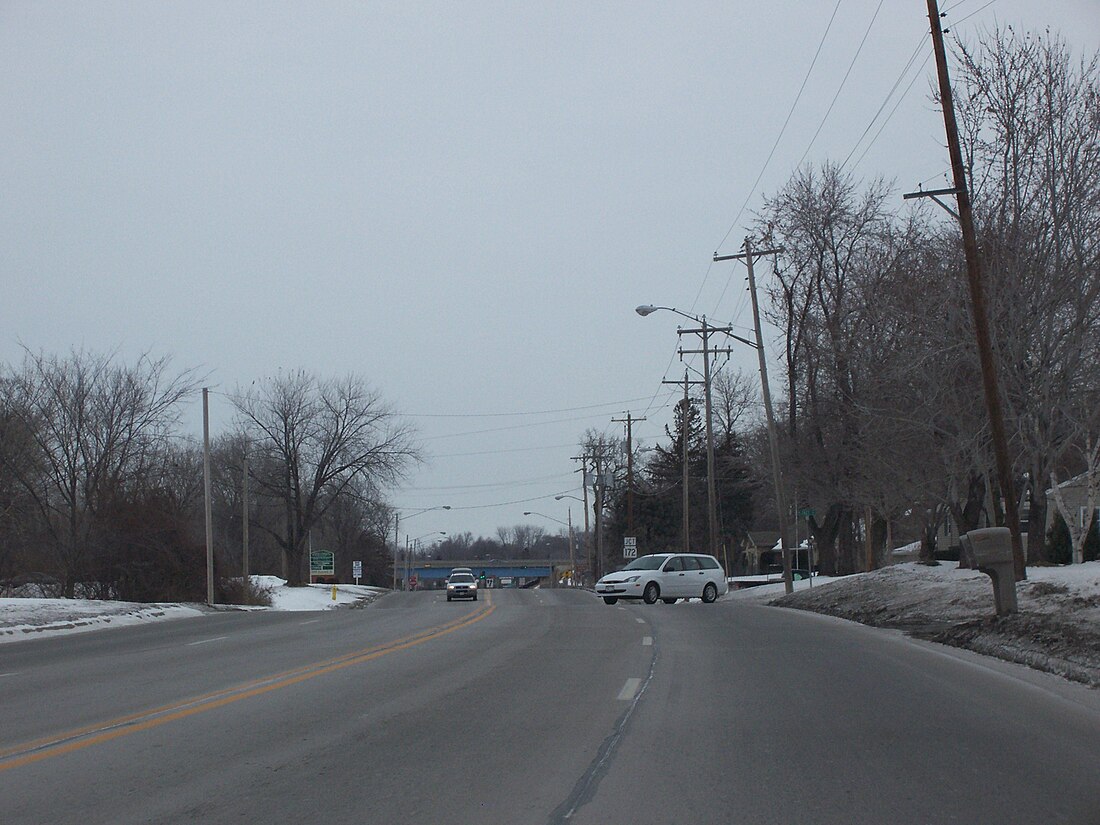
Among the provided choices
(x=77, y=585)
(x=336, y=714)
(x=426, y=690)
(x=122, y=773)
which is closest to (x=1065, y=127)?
(x=426, y=690)

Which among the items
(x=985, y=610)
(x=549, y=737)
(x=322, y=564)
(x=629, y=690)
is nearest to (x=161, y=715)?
(x=549, y=737)

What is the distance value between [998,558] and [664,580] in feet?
61.5

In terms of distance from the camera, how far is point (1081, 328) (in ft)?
73.2

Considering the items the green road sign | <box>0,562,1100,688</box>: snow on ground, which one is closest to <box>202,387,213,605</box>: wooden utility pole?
<box>0,562,1100,688</box>: snow on ground

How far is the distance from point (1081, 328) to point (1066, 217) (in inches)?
90.1

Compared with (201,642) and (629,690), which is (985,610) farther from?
(201,642)

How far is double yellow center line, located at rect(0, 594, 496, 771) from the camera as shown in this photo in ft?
28.0

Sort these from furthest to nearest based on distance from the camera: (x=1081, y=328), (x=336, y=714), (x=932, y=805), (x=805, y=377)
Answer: (x=805, y=377), (x=1081, y=328), (x=336, y=714), (x=932, y=805)

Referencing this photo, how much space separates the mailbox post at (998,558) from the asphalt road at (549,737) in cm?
176

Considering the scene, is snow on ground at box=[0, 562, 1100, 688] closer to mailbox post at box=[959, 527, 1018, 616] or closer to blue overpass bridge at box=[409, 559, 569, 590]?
mailbox post at box=[959, 527, 1018, 616]

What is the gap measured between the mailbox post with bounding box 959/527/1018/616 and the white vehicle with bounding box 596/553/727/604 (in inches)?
705

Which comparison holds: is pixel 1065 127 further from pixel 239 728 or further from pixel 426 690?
pixel 239 728

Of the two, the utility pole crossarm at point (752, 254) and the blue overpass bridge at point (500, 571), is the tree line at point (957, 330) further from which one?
the blue overpass bridge at point (500, 571)

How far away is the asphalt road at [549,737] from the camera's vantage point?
6.79 m
